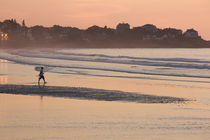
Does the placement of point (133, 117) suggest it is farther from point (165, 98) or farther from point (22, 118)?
point (165, 98)

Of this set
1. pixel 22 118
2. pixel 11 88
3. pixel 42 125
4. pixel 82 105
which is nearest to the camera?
pixel 42 125

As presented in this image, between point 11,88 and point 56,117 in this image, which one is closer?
point 56,117

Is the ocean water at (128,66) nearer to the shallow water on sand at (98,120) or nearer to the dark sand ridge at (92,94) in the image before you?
the dark sand ridge at (92,94)

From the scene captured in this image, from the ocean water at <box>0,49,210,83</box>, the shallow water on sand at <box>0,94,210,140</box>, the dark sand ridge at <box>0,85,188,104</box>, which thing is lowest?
the shallow water on sand at <box>0,94,210,140</box>

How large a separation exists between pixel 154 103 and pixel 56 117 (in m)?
5.44

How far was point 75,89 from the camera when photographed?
23.1m

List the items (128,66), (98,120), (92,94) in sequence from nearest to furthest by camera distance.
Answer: (98,120) → (92,94) → (128,66)

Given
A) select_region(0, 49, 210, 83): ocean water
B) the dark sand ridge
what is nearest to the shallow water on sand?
the dark sand ridge

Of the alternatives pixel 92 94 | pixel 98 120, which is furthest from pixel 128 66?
pixel 98 120

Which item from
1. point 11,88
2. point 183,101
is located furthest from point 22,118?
point 11,88

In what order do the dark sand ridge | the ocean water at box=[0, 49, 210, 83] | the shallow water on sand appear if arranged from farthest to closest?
the ocean water at box=[0, 49, 210, 83], the dark sand ridge, the shallow water on sand

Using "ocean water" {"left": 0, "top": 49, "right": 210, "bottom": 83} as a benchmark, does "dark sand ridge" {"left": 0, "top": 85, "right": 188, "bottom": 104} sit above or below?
below

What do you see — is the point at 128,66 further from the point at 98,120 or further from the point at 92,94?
the point at 98,120

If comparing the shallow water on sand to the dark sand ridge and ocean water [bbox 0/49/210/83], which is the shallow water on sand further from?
ocean water [bbox 0/49/210/83]
